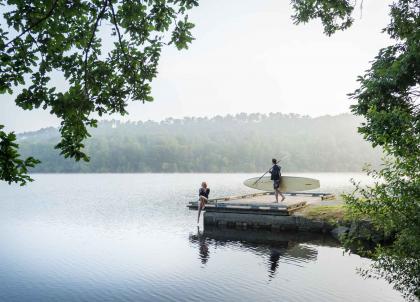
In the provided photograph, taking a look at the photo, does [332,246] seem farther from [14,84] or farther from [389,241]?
[14,84]

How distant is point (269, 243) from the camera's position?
21266mm

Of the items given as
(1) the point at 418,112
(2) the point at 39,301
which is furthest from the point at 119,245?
(1) the point at 418,112

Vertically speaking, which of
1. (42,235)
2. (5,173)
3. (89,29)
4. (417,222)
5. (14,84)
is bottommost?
(42,235)

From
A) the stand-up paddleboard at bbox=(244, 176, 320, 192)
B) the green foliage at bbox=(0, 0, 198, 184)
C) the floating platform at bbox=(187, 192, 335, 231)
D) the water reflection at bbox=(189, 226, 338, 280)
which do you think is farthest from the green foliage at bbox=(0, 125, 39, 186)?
the stand-up paddleboard at bbox=(244, 176, 320, 192)

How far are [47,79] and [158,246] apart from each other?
17424 millimetres

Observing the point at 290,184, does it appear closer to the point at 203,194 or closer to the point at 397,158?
the point at 203,194

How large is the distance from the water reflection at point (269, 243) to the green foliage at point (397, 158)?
6605mm

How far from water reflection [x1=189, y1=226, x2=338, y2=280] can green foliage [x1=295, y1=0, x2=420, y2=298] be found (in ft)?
21.7

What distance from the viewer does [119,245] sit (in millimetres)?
23000

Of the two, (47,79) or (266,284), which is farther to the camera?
(266,284)

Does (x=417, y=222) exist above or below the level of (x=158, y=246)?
above

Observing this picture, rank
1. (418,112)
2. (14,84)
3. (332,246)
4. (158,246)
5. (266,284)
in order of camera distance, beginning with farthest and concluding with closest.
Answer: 1. (158,246)
2. (332,246)
3. (266,284)
4. (418,112)
5. (14,84)

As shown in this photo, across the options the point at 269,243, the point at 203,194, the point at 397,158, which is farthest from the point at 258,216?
the point at 397,158

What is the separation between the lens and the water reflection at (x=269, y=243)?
59.2 ft
